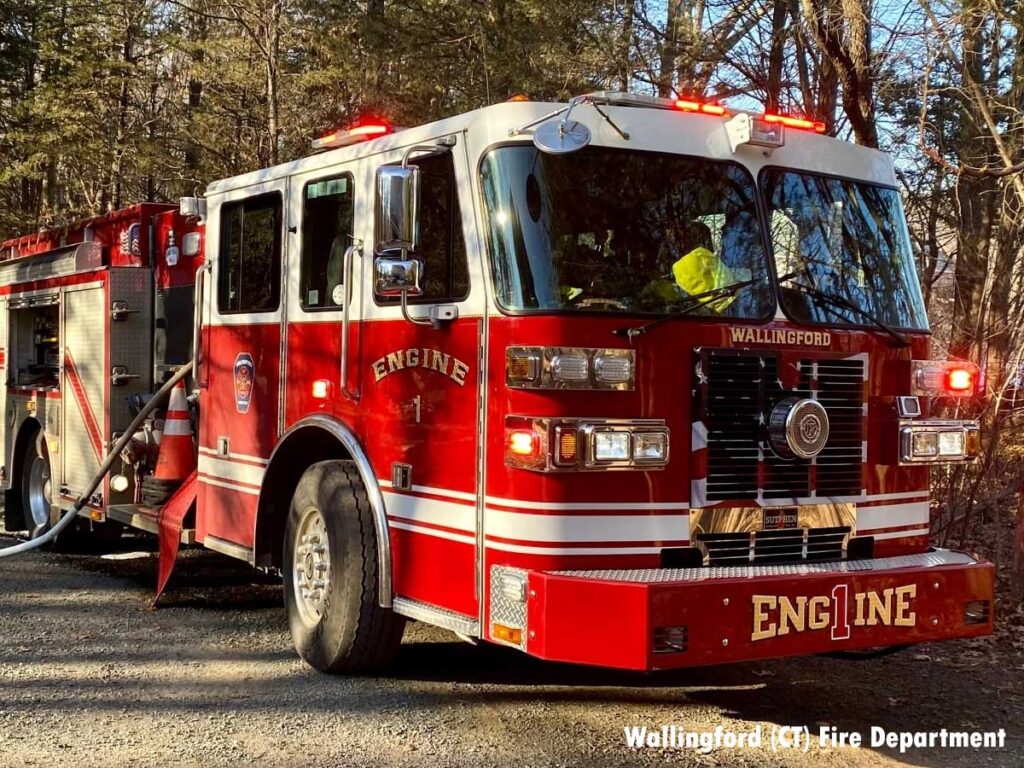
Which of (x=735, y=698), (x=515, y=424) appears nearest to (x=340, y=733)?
(x=515, y=424)

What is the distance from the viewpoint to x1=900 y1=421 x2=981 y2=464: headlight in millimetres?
4801

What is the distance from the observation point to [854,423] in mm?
4715

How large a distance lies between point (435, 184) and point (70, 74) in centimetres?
1607

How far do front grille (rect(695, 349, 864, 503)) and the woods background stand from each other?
248cm

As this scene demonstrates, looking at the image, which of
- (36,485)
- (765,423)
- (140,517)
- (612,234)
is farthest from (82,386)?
(765,423)

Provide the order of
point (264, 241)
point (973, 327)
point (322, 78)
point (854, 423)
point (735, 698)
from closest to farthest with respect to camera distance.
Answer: point (854, 423)
point (735, 698)
point (264, 241)
point (973, 327)
point (322, 78)

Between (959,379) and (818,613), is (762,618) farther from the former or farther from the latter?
(959,379)

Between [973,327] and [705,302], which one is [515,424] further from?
[973,327]

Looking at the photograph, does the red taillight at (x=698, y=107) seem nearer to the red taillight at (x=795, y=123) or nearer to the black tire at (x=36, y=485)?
the red taillight at (x=795, y=123)

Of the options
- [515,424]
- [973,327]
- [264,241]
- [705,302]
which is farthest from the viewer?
[973,327]

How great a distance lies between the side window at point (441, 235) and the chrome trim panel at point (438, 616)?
130cm

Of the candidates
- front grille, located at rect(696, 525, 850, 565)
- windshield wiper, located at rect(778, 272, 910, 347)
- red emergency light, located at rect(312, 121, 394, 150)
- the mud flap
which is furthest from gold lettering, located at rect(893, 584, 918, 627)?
the mud flap

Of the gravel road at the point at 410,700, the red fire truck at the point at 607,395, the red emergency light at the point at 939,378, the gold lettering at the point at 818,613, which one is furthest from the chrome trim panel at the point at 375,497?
the red emergency light at the point at 939,378

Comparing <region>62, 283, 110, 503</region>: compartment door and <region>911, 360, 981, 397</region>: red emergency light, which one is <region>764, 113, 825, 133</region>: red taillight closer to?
<region>911, 360, 981, 397</region>: red emergency light
